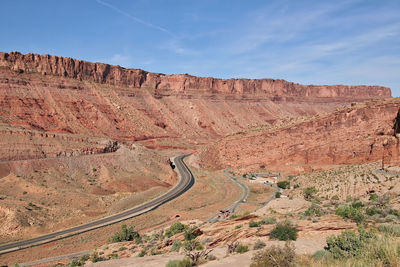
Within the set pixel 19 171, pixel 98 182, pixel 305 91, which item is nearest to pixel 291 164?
pixel 98 182

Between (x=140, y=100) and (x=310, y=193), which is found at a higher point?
(x=140, y=100)

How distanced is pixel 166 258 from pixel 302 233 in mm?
5882

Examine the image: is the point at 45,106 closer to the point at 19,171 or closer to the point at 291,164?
the point at 19,171

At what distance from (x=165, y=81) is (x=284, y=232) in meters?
118

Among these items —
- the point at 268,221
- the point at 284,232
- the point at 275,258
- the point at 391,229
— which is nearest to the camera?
the point at 275,258

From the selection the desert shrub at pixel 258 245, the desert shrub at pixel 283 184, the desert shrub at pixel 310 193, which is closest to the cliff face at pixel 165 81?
the desert shrub at pixel 283 184

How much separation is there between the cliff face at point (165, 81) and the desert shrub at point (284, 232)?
90915 mm

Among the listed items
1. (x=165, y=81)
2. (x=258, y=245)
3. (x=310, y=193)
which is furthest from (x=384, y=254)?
(x=165, y=81)

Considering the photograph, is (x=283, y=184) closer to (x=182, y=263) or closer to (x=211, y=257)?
(x=211, y=257)

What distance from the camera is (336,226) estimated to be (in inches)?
520

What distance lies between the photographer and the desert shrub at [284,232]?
12.8m

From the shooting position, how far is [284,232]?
511 inches

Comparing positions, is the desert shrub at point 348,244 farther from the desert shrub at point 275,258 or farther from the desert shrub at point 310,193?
the desert shrub at point 310,193

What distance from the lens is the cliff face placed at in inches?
3568
